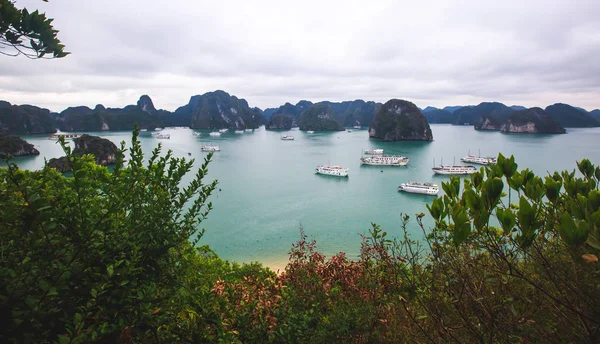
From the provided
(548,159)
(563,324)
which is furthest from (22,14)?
(548,159)

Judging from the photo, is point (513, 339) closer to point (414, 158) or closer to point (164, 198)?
point (164, 198)

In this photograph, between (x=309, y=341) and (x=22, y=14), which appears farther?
(x=309, y=341)

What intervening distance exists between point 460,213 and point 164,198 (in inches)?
105

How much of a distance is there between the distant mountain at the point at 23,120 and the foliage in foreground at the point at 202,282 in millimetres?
124234

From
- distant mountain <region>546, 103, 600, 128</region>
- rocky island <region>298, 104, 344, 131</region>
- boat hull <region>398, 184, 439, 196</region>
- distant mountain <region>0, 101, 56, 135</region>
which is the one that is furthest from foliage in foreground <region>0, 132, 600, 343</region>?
distant mountain <region>546, 103, 600, 128</region>

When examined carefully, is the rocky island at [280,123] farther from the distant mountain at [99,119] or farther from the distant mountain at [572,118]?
the distant mountain at [572,118]

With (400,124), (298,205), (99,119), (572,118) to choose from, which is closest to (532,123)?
(400,124)

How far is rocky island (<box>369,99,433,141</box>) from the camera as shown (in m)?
99.5

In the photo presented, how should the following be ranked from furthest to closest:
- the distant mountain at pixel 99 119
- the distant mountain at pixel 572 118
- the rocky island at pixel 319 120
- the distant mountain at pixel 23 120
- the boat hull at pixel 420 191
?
the distant mountain at pixel 572 118 → the rocky island at pixel 319 120 → the distant mountain at pixel 99 119 → the distant mountain at pixel 23 120 → the boat hull at pixel 420 191

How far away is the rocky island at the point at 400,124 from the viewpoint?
3917 inches

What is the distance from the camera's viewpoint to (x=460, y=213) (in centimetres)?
192

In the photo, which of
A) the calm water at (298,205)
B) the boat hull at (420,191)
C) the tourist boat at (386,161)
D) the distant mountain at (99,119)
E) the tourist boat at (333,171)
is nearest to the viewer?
the calm water at (298,205)

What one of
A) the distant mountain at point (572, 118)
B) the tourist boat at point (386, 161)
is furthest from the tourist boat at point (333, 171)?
the distant mountain at point (572, 118)

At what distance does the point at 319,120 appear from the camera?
154 metres
